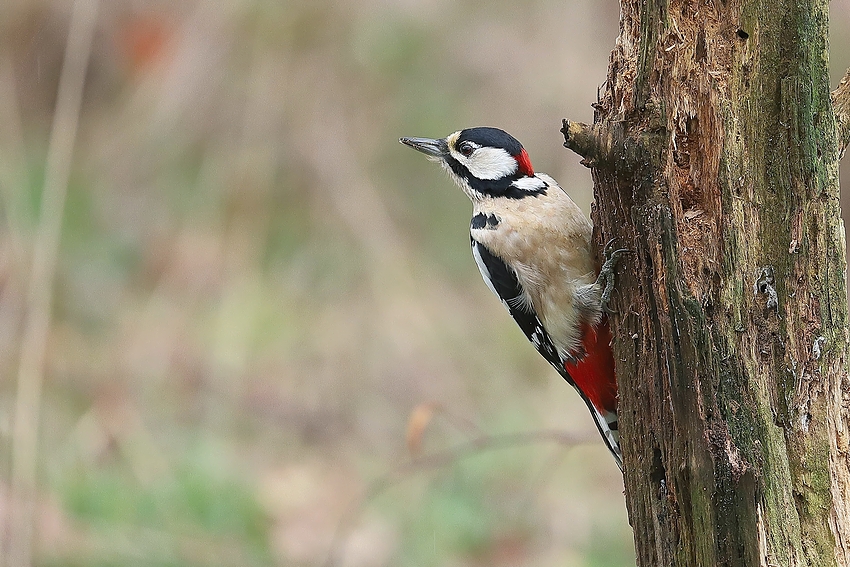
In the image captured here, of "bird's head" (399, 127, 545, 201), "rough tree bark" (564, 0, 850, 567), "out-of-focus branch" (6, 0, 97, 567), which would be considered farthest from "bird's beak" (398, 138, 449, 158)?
"rough tree bark" (564, 0, 850, 567)

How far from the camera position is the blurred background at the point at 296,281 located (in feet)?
13.1

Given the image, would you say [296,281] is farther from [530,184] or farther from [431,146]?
[530,184]

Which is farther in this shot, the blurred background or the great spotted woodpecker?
the blurred background

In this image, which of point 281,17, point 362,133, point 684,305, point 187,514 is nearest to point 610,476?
point 187,514

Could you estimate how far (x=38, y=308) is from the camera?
3.00 meters

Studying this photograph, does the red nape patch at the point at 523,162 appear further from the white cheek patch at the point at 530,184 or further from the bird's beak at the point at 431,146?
the bird's beak at the point at 431,146

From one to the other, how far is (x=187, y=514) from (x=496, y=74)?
11.8ft

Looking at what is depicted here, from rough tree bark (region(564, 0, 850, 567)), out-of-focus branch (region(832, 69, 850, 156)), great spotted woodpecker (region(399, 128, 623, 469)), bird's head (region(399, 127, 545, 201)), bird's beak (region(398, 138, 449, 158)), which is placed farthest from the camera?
bird's beak (region(398, 138, 449, 158))

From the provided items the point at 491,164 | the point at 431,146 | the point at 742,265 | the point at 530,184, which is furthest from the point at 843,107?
the point at 431,146

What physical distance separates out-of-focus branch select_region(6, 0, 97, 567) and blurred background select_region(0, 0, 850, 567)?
75cm

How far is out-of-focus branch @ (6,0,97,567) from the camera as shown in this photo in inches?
111

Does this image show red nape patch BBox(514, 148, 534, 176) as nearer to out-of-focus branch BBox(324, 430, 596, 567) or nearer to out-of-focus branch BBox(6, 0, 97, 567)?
out-of-focus branch BBox(324, 430, 596, 567)

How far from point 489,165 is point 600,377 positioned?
0.77 m

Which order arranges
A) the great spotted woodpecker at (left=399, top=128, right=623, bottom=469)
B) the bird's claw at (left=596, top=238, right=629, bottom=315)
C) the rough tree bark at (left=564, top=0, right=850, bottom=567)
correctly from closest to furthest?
1. the rough tree bark at (left=564, top=0, right=850, bottom=567)
2. the bird's claw at (left=596, top=238, right=629, bottom=315)
3. the great spotted woodpecker at (left=399, top=128, right=623, bottom=469)
